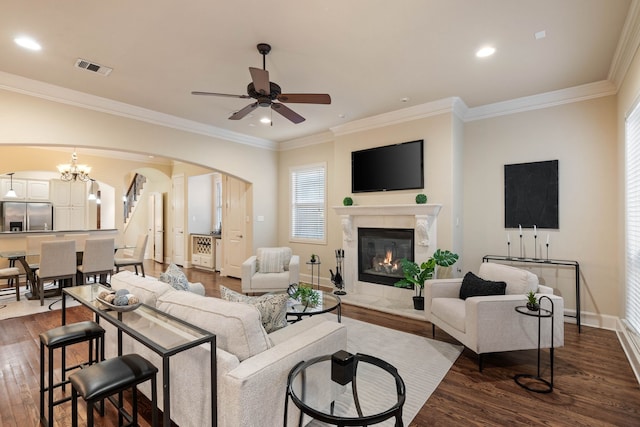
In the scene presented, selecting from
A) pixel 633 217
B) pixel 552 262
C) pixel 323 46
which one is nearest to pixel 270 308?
pixel 323 46

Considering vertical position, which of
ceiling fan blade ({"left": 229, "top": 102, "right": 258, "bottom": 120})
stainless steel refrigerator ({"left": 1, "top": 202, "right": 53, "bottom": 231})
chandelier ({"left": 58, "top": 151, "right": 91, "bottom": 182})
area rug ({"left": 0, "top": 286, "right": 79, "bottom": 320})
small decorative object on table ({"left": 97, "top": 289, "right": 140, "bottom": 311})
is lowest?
area rug ({"left": 0, "top": 286, "right": 79, "bottom": 320})

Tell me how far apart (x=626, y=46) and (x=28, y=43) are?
5591 mm

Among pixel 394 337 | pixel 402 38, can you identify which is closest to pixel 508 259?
pixel 394 337

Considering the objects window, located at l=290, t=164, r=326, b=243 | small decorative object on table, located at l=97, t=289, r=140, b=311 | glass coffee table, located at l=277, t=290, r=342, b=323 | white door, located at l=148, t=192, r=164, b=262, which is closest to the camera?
small decorative object on table, located at l=97, t=289, r=140, b=311

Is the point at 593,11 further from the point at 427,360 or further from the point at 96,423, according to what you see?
the point at 96,423

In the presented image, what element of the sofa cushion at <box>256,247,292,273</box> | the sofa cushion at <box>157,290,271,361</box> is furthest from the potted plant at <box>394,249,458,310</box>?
the sofa cushion at <box>157,290,271,361</box>

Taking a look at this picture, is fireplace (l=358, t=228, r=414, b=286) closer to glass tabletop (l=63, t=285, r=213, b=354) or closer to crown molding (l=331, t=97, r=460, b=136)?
crown molding (l=331, t=97, r=460, b=136)

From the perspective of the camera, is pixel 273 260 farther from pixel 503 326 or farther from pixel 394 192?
pixel 503 326

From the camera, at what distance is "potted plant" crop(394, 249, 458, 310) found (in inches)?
166

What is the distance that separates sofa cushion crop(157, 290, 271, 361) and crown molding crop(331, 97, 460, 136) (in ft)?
12.9

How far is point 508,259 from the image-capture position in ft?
13.8

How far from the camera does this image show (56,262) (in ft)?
15.7

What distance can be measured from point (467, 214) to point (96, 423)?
484 centimetres

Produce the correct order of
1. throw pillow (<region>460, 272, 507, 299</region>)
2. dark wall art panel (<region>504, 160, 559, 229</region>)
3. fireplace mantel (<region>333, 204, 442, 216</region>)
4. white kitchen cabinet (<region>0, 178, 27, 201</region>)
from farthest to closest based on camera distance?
white kitchen cabinet (<region>0, 178, 27, 201</region>) < fireplace mantel (<region>333, 204, 442, 216</region>) < dark wall art panel (<region>504, 160, 559, 229</region>) < throw pillow (<region>460, 272, 507, 299</region>)
